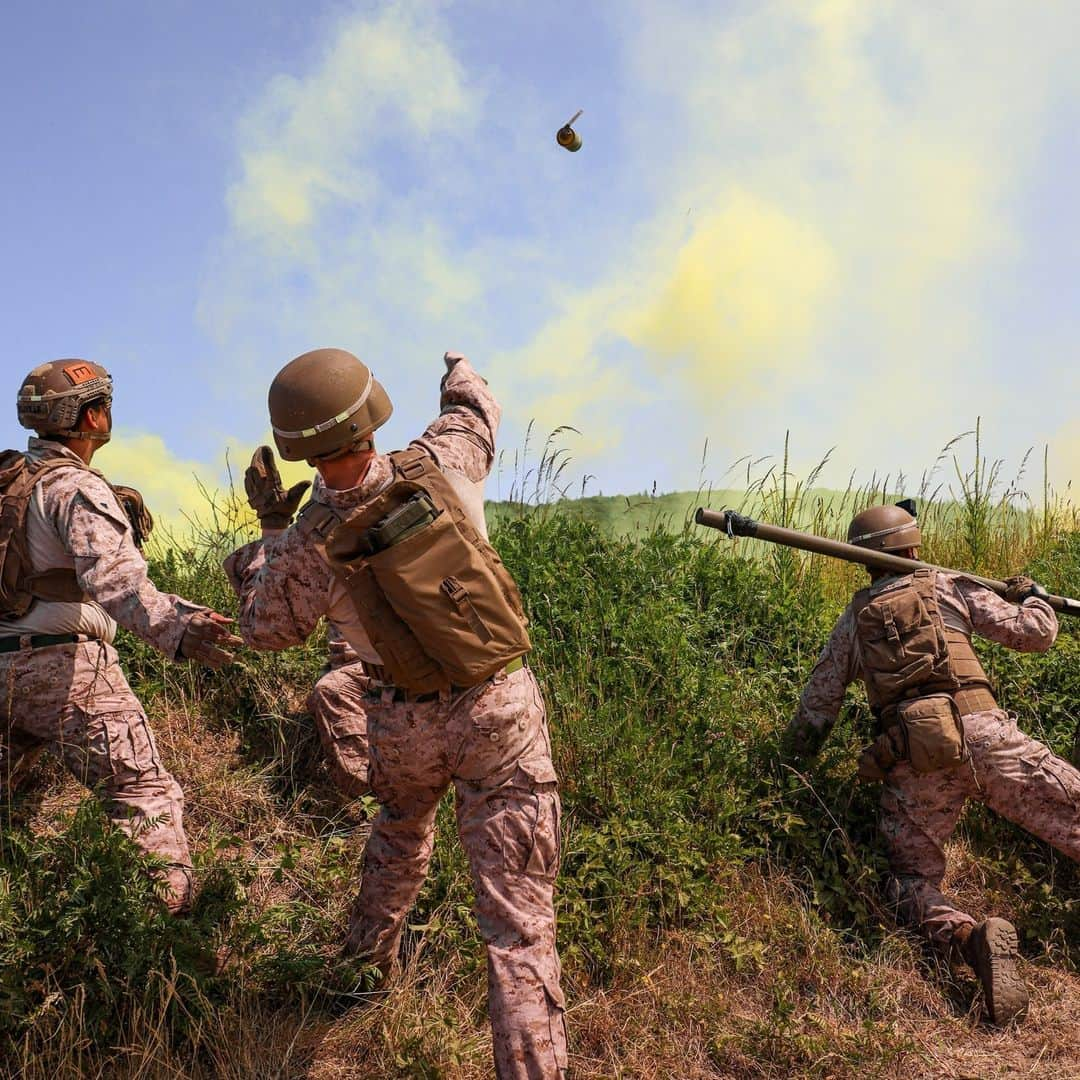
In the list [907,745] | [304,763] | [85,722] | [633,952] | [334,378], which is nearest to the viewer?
[334,378]

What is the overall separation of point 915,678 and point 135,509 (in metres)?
3.84

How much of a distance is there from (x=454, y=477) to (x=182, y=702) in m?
2.81

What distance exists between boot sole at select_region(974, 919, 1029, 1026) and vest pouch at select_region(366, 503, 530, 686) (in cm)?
288

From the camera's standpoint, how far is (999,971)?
508 cm

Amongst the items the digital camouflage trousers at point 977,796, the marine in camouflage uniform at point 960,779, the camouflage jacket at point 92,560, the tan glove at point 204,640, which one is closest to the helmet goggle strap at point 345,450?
the tan glove at point 204,640

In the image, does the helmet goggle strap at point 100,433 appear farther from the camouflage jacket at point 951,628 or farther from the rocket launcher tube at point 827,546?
the camouflage jacket at point 951,628

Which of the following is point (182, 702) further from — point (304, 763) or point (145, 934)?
point (145, 934)

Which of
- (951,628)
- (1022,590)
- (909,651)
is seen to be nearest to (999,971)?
(909,651)

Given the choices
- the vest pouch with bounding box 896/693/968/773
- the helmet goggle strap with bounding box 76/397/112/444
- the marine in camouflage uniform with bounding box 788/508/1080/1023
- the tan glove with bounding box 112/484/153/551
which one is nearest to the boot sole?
the marine in camouflage uniform with bounding box 788/508/1080/1023

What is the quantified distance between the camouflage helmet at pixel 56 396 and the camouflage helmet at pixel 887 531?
391 cm

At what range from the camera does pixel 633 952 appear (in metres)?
5.00

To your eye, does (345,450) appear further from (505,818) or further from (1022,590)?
(1022,590)

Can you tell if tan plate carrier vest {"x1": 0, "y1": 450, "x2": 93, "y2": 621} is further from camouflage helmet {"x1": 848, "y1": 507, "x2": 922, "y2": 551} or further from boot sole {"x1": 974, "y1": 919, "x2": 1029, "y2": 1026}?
boot sole {"x1": 974, "y1": 919, "x2": 1029, "y2": 1026}

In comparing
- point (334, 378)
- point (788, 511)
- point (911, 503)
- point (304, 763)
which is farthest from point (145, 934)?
point (788, 511)
